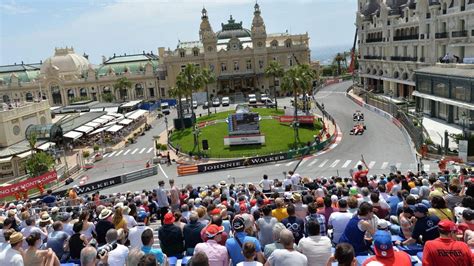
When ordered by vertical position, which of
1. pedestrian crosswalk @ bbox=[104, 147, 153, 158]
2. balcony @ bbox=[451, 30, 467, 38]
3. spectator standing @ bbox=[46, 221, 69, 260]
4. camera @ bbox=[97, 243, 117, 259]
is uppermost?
balcony @ bbox=[451, 30, 467, 38]

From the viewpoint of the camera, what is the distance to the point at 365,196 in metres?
14.7

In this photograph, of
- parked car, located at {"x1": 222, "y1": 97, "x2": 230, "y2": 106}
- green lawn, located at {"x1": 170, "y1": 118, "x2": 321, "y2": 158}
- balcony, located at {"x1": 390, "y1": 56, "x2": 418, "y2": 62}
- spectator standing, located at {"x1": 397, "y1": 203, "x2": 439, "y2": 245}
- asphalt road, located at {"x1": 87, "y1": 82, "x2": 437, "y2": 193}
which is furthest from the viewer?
parked car, located at {"x1": 222, "y1": 97, "x2": 230, "y2": 106}

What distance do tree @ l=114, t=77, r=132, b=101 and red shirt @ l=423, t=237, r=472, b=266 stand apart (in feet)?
336

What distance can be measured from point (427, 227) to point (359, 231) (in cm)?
175

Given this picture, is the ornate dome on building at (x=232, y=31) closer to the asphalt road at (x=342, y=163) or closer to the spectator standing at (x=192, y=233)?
the asphalt road at (x=342, y=163)

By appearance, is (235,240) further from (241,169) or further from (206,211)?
(241,169)

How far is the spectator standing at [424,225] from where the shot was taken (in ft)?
34.9

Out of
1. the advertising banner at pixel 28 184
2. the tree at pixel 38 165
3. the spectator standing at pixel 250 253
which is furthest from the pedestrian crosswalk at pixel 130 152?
the spectator standing at pixel 250 253

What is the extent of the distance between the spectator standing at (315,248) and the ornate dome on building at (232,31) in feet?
356

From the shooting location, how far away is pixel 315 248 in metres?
9.31

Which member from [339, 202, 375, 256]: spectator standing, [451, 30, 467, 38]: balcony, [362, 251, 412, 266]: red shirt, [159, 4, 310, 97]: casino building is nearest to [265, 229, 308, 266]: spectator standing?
[362, 251, 412, 266]: red shirt

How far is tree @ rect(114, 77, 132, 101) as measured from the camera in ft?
346

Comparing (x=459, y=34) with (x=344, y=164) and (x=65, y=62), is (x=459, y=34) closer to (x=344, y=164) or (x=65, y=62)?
(x=344, y=164)

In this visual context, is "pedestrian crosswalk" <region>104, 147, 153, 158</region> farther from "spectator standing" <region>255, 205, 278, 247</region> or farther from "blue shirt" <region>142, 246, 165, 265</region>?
"blue shirt" <region>142, 246, 165, 265</region>
